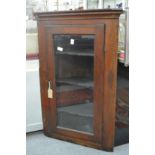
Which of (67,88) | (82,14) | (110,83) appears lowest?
(67,88)

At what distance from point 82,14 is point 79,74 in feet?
1.84

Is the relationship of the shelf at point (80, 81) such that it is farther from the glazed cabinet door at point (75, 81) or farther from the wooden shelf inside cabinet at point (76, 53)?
the wooden shelf inside cabinet at point (76, 53)

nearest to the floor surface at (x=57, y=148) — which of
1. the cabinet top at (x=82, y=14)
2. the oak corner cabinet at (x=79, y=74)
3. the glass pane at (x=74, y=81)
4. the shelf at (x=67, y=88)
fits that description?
the oak corner cabinet at (x=79, y=74)

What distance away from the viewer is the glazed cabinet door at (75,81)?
2.07 metres

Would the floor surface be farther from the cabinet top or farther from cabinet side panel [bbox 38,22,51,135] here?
the cabinet top

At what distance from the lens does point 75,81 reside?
2.31 metres

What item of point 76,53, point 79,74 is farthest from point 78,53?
point 79,74

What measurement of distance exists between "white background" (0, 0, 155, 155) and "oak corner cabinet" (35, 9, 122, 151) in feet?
2.11
